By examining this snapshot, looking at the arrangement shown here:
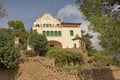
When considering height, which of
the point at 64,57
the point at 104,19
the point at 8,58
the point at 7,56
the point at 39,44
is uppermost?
the point at 104,19

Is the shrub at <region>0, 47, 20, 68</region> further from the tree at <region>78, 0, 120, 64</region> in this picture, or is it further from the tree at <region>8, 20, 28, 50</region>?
the tree at <region>8, 20, 28, 50</region>

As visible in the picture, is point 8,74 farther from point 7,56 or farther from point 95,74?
point 95,74

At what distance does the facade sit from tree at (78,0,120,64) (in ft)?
86.8

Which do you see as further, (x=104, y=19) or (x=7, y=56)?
(x=7, y=56)

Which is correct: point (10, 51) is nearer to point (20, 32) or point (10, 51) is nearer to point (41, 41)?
point (41, 41)

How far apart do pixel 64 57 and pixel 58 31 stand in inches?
517

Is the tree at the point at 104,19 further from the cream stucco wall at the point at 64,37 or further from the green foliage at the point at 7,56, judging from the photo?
the cream stucco wall at the point at 64,37

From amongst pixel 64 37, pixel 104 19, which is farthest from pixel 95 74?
pixel 64 37

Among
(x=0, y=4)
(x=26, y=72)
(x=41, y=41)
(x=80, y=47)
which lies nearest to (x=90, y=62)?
(x=80, y=47)

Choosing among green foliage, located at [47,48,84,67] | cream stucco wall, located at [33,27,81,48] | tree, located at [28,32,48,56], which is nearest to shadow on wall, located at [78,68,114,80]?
green foliage, located at [47,48,84,67]

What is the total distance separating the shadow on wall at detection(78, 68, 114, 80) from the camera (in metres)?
22.0

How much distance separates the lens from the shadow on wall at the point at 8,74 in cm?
2130

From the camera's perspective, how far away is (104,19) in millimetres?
11578

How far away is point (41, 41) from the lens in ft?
109
